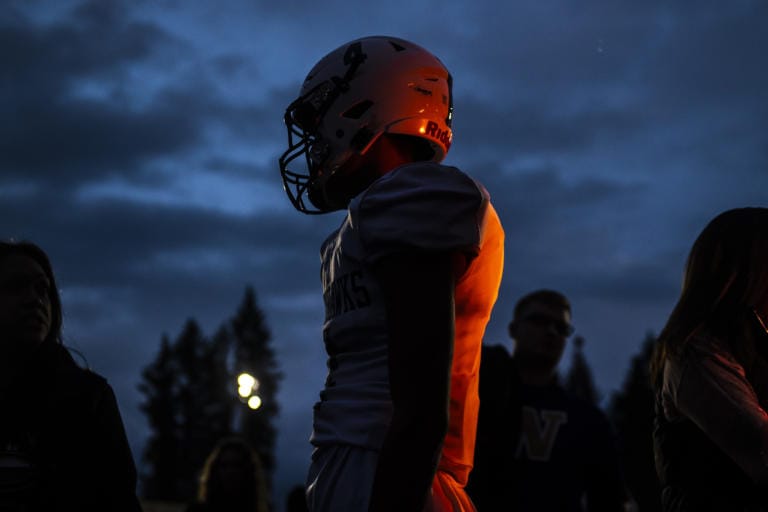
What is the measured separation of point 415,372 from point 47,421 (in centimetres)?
257

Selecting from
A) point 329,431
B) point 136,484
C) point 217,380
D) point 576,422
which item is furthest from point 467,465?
point 217,380

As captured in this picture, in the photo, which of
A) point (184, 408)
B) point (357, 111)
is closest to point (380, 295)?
point (357, 111)

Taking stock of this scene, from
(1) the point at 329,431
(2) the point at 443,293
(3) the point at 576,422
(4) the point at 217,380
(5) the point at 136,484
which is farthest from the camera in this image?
(4) the point at 217,380

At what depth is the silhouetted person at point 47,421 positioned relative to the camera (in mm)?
3961

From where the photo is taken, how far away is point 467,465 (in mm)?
2643

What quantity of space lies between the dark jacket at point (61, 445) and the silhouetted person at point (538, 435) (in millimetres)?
2809

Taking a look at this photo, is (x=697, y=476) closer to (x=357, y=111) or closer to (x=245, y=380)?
(x=357, y=111)

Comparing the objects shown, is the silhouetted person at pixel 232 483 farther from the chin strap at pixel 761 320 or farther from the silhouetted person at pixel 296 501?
the chin strap at pixel 761 320

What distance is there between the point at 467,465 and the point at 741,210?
6.21 ft

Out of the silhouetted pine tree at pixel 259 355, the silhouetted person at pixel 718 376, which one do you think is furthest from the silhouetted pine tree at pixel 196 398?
the silhouetted person at pixel 718 376

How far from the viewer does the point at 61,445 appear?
4.08 m

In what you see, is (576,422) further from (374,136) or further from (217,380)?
(217,380)

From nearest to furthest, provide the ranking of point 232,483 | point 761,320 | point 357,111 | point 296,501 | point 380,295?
1. point 380,295
2. point 357,111
3. point 761,320
4. point 232,483
5. point 296,501

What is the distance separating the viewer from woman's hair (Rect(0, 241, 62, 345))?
4660 millimetres
